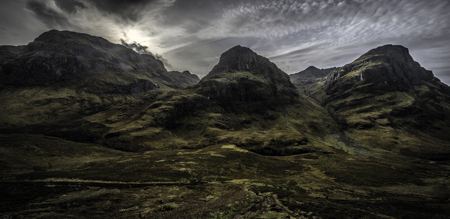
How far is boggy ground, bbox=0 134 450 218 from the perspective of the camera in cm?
3123

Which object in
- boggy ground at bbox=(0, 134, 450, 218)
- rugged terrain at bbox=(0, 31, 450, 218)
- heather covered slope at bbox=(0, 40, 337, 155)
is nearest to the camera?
boggy ground at bbox=(0, 134, 450, 218)

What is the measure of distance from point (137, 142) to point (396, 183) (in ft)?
465

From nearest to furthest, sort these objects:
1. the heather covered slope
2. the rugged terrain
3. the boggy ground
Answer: the boggy ground → the rugged terrain → the heather covered slope

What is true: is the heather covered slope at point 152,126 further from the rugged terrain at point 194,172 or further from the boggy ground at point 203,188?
the boggy ground at point 203,188

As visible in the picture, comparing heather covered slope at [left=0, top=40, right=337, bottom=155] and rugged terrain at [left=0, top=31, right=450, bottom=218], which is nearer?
rugged terrain at [left=0, top=31, right=450, bottom=218]

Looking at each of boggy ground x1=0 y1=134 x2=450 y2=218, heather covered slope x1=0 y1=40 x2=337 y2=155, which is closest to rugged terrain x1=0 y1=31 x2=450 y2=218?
boggy ground x1=0 y1=134 x2=450 y2=218

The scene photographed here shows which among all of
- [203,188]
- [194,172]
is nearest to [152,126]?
[194,172]

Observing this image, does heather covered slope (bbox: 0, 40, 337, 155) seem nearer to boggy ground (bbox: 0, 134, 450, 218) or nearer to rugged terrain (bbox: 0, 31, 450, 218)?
rugged terrain (bbox: 0, 31, 450, 218)

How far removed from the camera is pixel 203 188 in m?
49.8

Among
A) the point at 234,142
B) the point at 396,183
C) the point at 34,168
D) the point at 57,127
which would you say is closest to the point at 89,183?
the point at 34,168

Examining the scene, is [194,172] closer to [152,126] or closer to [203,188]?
[203,188]

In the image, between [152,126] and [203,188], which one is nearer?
[203,188]

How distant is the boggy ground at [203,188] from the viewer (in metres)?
31.2

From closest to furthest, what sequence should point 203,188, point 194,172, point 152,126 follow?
point 203,188
point 194,172
point 152,126
